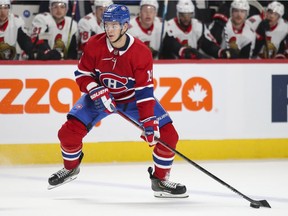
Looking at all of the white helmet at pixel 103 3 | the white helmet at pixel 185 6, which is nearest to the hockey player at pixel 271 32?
the white helmet at pixel 185 6

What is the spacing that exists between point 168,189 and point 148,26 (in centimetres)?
267

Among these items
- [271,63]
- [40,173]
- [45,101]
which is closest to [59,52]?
[45,101]

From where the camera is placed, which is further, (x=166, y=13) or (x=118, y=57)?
(x=166, y=13)

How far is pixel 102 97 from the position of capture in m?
5.10

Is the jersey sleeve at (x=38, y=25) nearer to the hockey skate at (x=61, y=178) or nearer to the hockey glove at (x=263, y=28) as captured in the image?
the hockey glove at (x=263, y=28)

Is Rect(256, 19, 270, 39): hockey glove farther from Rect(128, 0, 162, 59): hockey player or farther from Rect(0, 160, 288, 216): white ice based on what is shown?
Rect(0, 160, 288, 216): white ice

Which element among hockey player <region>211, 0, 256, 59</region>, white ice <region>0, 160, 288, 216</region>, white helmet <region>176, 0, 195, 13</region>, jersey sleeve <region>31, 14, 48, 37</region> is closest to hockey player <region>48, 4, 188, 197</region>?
white ice <region>0, 160, 288, 216</region>

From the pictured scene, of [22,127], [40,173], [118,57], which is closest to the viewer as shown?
[118,57]

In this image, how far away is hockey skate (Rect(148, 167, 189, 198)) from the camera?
5.35 meters

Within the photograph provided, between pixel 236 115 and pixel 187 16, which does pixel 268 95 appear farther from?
pixel 187 16

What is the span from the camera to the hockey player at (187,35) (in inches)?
301

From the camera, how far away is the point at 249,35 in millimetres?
7934

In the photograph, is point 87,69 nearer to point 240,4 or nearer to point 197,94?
point 197,94

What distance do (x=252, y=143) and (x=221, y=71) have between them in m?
0.66
